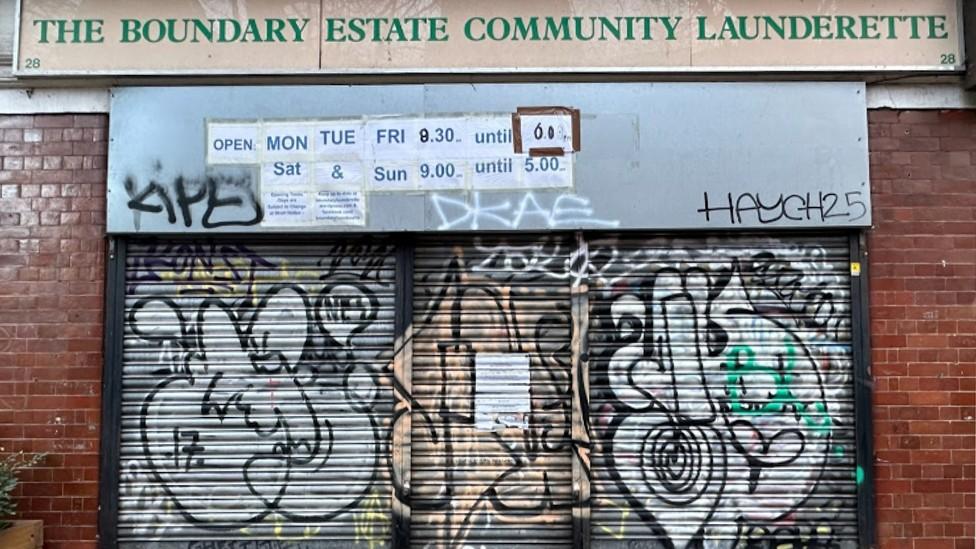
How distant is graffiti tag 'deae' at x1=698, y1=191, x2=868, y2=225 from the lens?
217 inches

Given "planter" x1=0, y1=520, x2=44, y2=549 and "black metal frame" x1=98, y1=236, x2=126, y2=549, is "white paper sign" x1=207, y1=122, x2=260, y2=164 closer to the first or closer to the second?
"black metal frame" x1=98, y1=236, x2=126, y2=549

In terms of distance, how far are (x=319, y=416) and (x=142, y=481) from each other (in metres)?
1.36

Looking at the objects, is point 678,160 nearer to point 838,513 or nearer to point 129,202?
point 838,513

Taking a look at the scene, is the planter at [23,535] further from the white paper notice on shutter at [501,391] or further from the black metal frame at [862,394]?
the black metal frame at [862,394]

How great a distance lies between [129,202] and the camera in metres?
5.53

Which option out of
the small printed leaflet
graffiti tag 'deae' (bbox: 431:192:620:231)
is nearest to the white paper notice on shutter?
graffiti tag 'deae' (bbox: 431:192:620:231)

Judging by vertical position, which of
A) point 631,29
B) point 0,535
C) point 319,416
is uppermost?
point 631,29

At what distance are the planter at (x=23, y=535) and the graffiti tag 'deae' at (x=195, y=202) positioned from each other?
222 centimetres

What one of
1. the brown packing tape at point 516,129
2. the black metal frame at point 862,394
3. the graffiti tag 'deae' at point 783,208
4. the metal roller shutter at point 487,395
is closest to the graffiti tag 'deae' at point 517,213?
the metal roller shutter at point 487,395

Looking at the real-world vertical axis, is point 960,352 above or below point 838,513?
above

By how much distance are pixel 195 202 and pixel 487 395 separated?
257 cm

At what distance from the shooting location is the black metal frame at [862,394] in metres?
5.43

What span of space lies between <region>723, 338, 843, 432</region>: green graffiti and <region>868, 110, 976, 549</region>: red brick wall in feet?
1.39

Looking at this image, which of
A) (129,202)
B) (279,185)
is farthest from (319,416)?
(129,202)
